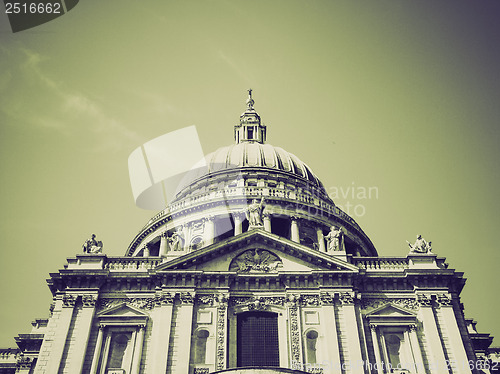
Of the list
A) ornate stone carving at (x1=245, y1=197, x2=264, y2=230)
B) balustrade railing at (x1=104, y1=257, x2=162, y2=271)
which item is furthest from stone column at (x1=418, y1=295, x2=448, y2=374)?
balustrade railing at (x1=104, y1=257, x2=162, y2=271)

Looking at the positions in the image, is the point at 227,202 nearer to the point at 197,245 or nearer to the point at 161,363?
the point at 197,245

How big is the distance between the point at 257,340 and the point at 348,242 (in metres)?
23.8

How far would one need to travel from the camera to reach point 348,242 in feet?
178

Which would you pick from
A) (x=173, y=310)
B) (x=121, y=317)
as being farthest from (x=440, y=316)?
(x=121, y=317)

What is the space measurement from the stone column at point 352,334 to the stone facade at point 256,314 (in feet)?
0.20

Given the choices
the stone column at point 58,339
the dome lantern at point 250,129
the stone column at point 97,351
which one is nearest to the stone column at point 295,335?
the stone column at point 97,351

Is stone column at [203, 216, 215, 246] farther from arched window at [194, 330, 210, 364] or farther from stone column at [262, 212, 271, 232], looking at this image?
arched window at [194, 330, 210, 364]

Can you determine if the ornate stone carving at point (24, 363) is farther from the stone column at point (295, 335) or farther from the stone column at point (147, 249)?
the stone column at point (295, 335)

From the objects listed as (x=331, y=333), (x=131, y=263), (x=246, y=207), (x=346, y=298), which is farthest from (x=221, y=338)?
(x=246, y=207)

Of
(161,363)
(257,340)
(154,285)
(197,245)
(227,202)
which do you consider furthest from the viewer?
(227,202)

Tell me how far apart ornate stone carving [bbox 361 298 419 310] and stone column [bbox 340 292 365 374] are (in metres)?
1.20

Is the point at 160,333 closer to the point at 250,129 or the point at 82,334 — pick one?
the point at 82,334

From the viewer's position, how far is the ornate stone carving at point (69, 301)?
33781 mm

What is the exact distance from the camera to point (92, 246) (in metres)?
37.4
